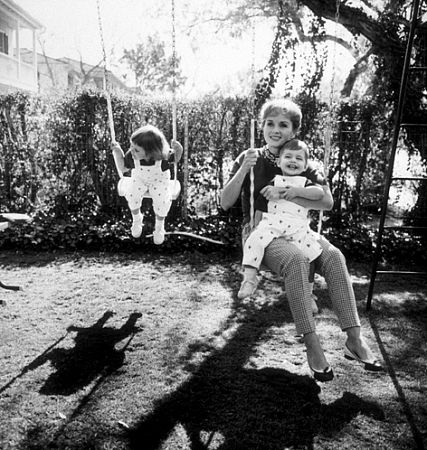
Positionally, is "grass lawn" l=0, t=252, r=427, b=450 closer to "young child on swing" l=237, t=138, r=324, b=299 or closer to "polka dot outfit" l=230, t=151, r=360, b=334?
"polka dot outfit" l=230, t=151, r=360, b=334

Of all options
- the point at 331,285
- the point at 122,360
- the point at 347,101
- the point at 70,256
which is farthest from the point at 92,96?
the point at 331,285

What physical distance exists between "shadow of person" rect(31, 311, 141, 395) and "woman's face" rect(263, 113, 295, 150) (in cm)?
175

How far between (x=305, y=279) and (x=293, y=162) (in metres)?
0.71

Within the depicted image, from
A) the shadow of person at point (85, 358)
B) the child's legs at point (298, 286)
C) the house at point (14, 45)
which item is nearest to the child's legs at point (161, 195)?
the shadow of person at point (85, 358)

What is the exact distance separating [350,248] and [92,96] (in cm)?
398

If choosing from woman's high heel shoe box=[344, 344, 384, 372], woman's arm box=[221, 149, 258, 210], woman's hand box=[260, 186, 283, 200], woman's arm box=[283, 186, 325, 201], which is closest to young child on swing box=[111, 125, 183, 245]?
woman's arm box=[221, 149, 258, 210]

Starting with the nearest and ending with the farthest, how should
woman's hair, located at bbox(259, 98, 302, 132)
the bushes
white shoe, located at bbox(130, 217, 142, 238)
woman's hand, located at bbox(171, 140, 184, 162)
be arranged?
woman's hair, located at bbox(259, 98, 302, 132)
woman's hand, located at bbox(171, 140, 184, 162)
white shoe, located at bbox(130, 217, 142, 238)
the bushes

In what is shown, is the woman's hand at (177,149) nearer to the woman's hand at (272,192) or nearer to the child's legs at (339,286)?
the woman's hand at (272,192)

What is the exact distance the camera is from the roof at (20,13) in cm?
1662

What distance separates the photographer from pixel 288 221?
2.92 m

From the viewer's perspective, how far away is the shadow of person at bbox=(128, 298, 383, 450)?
7.88 feet

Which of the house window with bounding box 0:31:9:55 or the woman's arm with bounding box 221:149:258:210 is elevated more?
the house window with bounding box 0:31:9:55

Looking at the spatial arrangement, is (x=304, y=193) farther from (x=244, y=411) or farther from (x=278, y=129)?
(x=244, y=411)

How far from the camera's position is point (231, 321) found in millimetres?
4031
